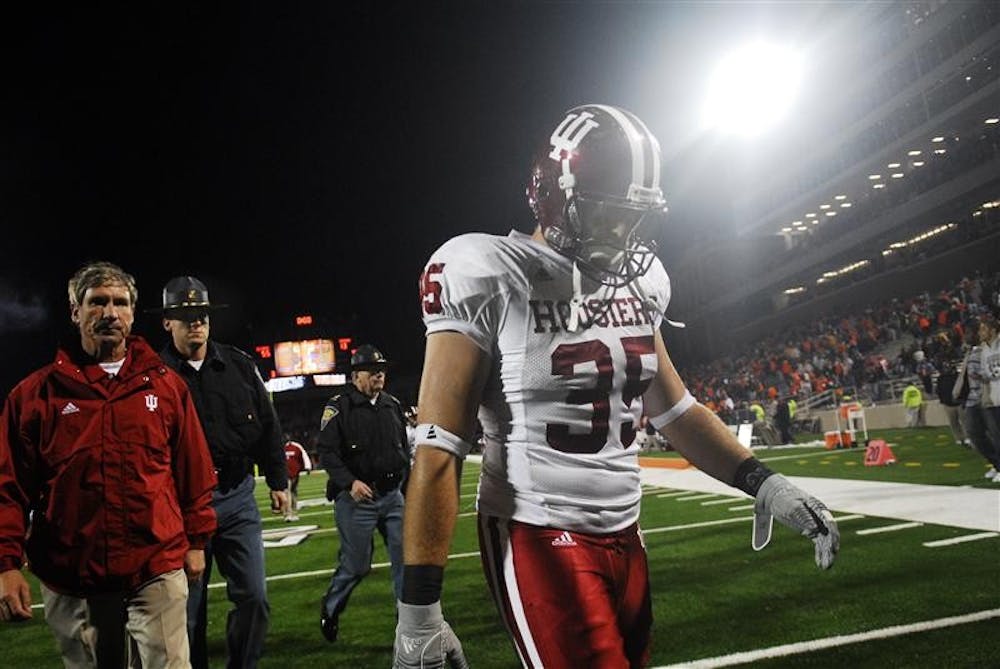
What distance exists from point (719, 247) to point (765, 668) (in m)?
54.6

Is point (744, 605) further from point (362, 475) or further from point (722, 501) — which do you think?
point (722, 501)

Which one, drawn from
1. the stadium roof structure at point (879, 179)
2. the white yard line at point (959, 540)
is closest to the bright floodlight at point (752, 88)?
the stadium roof structure at point (879, 179)

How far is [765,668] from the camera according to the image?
446cm

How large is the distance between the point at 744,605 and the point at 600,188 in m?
4.47

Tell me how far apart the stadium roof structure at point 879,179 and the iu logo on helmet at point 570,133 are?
34.8 meters

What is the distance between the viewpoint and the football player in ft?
6.70

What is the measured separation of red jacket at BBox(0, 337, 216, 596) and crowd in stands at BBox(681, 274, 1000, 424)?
2230 centimetres

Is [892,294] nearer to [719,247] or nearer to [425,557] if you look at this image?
[719,247]

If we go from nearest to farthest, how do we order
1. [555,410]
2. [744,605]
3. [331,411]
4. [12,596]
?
[555,410]
[12,596]
[744,605]
[331,411]

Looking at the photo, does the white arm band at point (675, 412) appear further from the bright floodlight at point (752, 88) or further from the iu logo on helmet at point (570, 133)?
the bright floodlight at point (752, 88)

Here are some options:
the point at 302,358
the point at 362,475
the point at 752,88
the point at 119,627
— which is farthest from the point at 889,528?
the point at 302,358

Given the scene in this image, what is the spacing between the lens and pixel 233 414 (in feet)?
15.5

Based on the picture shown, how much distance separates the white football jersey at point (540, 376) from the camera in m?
2.13

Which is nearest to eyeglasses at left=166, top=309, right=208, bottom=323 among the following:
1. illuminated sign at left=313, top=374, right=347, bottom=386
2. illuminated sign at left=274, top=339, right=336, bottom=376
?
illuminated sign at left=274, top=339, right=336, bottom=376
